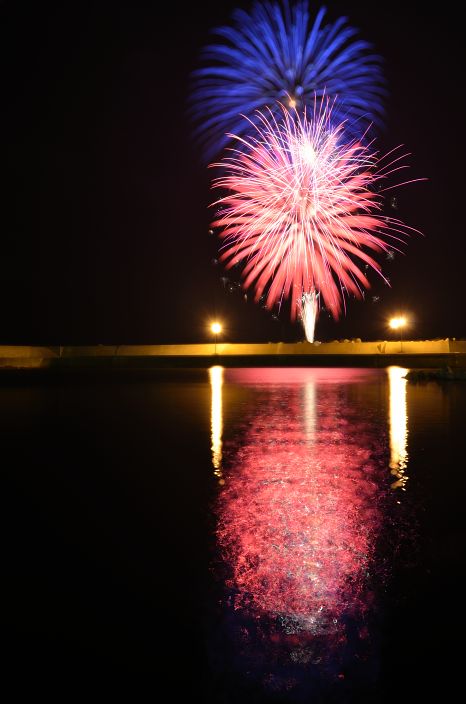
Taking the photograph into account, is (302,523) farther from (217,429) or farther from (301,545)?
(217,429)

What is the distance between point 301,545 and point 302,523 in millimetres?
614

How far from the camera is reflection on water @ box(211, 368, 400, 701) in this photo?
3.15 m

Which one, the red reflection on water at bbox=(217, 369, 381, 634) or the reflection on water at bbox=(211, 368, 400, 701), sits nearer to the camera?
the reflection on water at bbox=(211, 368, 400, 701)

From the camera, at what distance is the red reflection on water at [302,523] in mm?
3773

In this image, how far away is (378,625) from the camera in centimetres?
339

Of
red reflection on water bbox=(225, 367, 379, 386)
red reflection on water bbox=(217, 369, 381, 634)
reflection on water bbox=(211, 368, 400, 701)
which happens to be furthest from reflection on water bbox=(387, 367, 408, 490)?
red reflection on water bbox=(225, 367, 379, 386)

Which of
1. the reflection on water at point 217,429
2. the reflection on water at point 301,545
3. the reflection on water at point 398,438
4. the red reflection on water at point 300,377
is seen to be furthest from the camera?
the red reflection on water at point 300,377

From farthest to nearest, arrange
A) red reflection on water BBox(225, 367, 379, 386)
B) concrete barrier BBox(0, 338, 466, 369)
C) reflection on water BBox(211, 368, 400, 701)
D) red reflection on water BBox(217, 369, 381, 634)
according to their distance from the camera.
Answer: concrete barrier BBox(0, 338, 466, 369)
red reflection on water BBox(225, 367, 379, 386)
red reflection on water BBox(217, 369, 381, 634)
reflection on water BBox(211, 368, 400, 701)

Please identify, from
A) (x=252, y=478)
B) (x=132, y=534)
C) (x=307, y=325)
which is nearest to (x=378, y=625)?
(x=132, y=534)

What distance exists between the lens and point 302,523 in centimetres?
538

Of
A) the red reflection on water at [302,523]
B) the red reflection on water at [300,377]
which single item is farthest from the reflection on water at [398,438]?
the red reflection on water at [300,377]

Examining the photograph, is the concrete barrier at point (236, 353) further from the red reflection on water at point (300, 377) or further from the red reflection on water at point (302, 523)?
the red reflection on water at point (302, 523)

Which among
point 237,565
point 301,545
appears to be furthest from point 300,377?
point 237,565

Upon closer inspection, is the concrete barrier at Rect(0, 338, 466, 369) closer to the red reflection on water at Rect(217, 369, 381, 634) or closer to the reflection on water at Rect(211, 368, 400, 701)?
the red reflection on water at Rect(217, 369, 381, 634)
